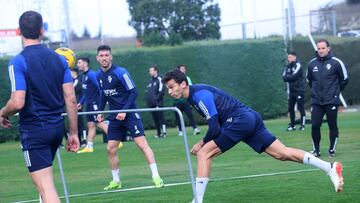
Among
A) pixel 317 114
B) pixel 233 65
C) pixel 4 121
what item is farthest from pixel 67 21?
pixel 4 121

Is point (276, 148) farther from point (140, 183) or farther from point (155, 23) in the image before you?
point (155, 23)

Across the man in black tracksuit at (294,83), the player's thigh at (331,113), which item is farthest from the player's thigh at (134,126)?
the man in black tracksuit at (294,83)

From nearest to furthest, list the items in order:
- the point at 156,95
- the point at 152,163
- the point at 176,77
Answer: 1. the point at 176,77
2. the point at 152,163
3. the point at 156,95

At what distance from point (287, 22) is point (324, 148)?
17.2 meters

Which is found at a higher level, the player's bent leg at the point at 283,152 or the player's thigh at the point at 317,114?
the player's bent leg at the point at 283,152

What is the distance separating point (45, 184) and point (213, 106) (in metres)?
2.78

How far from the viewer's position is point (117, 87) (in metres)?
13.7

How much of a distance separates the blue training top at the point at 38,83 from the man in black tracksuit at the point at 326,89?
8877 mm

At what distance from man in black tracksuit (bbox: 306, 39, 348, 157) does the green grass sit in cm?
53

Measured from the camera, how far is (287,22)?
3475cm

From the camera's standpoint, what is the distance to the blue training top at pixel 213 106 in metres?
10.2

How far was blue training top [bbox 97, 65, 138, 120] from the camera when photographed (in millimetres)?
13516

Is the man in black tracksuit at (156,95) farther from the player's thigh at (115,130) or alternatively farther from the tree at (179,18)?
the tree at (179,18)

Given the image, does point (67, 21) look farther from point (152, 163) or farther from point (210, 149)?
point (210, 149)
